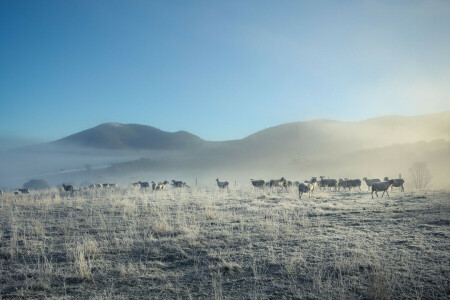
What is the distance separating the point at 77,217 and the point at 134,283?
9.46 m

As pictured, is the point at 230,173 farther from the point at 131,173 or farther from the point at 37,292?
the point at 37,292

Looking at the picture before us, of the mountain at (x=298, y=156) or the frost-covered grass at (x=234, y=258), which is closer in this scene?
the frost-covered grass at (x=234, y=258)

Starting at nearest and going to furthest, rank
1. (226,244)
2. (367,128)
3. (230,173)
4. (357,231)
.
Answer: (226,244), (357,231), (230,173), (367,128)

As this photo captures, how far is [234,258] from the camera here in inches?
309

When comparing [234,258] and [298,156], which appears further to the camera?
[298,156]

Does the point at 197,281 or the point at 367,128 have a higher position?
the point at 367,128

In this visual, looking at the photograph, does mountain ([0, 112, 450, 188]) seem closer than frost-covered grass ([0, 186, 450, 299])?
No

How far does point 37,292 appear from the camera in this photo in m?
6.14

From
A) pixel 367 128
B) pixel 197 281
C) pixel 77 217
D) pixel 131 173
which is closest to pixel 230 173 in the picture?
pixel 131 173

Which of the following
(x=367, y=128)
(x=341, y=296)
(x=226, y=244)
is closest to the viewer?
(x=341, y=296)

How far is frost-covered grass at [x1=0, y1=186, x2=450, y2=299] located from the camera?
5.98 metres

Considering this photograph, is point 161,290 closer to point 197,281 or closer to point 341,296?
point 197,281

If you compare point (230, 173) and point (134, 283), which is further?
point (230, 173)

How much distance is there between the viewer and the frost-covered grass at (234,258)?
598 cm
